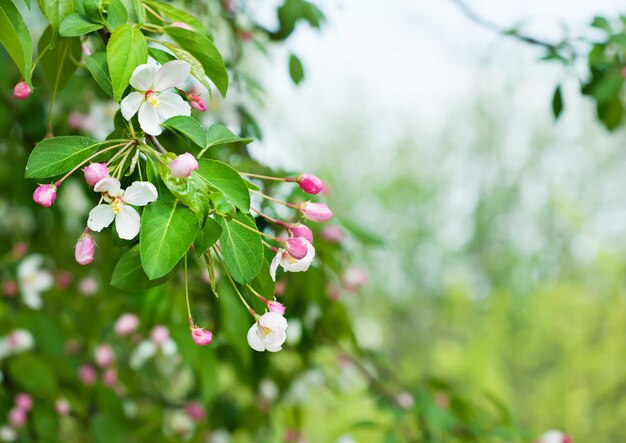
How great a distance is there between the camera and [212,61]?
0.68 m

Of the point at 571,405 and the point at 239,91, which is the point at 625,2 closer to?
the point at 571,405

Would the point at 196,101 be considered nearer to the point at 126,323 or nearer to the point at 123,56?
the point at 123,56

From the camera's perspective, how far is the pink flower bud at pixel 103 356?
1701 millimetres

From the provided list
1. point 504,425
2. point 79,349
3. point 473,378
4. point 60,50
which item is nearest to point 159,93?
point 60,50

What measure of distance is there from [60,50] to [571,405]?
3.90m

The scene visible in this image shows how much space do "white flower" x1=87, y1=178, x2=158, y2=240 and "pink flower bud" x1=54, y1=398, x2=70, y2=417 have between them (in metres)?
1.04

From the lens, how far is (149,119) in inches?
24.0

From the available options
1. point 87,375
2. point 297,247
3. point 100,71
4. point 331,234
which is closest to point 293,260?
point 297,247

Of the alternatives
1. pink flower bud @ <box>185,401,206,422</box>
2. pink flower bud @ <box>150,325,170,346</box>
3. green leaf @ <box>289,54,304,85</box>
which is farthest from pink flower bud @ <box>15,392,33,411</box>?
green leaf @ <box>289,54,304,85</box>

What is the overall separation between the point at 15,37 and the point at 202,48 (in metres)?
0.15

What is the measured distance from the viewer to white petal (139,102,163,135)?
1.98 ft

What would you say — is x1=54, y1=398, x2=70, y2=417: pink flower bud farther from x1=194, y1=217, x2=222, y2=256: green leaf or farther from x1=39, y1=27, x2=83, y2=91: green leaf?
x1=194, y1=217, x2=222, y2=256: green leaf

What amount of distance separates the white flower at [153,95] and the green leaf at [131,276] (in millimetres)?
109

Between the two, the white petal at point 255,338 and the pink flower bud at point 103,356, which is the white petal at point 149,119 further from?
the pink flower bud at point 103,356
